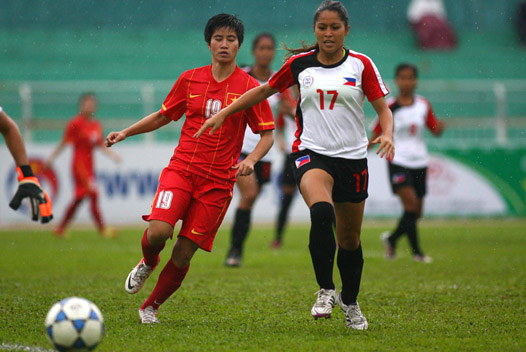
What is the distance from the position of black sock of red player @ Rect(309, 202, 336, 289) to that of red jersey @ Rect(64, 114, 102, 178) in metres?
9.01

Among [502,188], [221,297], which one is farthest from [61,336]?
[502,188]

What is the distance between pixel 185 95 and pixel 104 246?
657 centimetres

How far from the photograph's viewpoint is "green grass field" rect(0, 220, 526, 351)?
459cm

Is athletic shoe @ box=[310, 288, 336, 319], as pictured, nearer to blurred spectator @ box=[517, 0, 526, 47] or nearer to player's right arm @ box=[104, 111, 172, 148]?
player's right arm @ box=[104, 111, 172, 148]

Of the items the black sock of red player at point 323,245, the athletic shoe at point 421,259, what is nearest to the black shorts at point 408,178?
the athletic shoe at point 421,259

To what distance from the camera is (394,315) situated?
5.56m

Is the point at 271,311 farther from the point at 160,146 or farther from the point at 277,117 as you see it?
the point at 160,146

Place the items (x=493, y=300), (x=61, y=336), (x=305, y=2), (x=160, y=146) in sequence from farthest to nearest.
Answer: (x=305, y=2)
(x=160, y=146)
(x=493, y=300)
(x=61, y=336)

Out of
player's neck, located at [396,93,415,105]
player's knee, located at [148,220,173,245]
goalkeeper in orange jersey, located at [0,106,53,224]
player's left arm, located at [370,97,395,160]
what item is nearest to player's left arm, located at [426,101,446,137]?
player's neck, located at [396,93,415,105]

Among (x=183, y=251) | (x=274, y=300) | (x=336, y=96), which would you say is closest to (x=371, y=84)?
(x=336, y=96)

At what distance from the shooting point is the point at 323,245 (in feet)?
16.2

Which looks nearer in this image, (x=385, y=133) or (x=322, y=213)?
(x=322, y=213)

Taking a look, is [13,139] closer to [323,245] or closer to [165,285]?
[165,285]

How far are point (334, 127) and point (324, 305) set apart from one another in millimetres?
1227
